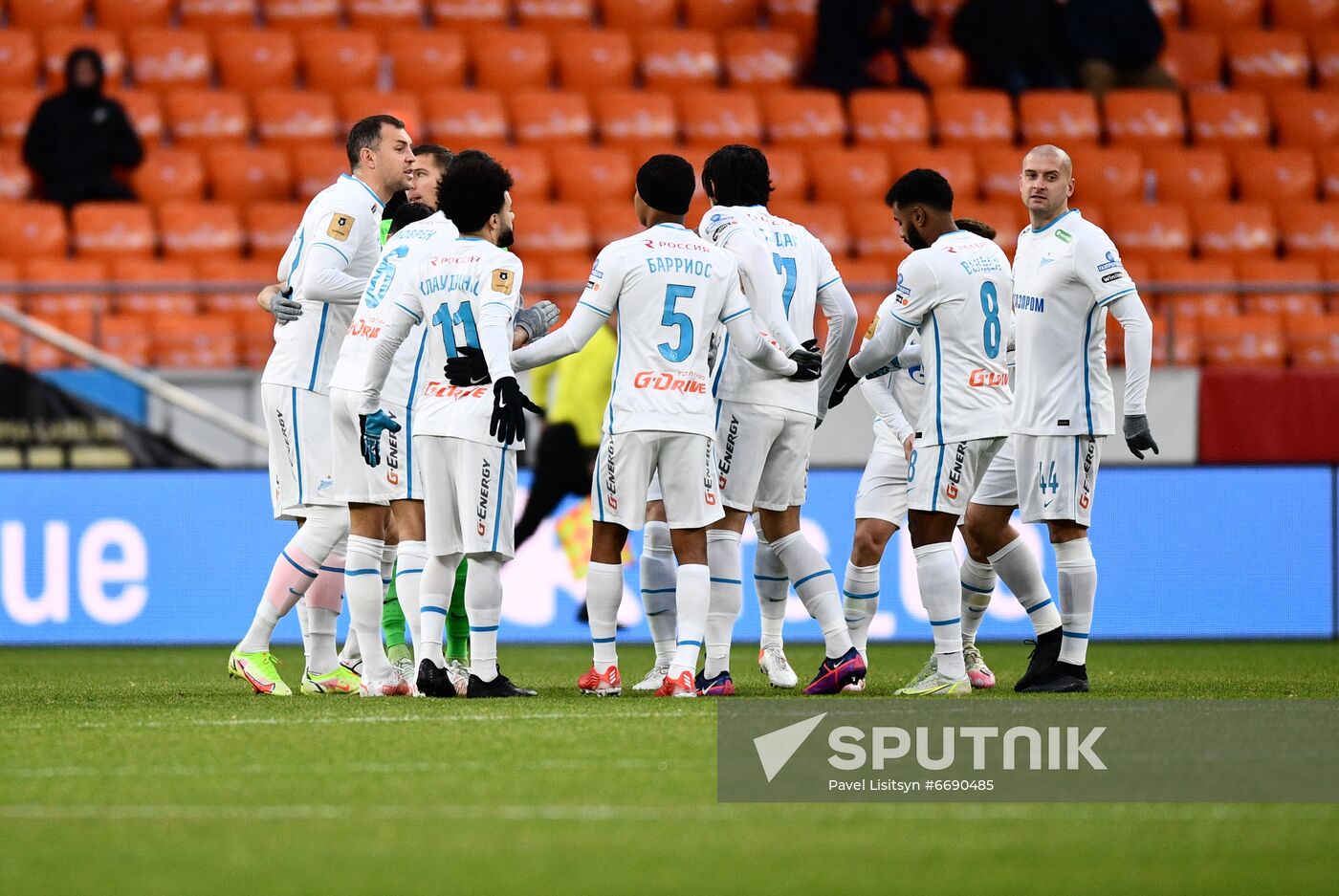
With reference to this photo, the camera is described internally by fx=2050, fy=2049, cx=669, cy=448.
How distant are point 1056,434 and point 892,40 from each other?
10513 millimetres

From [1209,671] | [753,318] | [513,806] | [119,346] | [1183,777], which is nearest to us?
[513,806]

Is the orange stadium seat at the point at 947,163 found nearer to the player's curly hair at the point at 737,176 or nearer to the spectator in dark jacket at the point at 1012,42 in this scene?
the spectator in dark jacket at the point at 1012,42

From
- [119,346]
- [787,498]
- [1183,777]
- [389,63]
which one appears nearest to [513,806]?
[1183,777]

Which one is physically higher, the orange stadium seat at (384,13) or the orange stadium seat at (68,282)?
the orange stadium seat at (384,13)

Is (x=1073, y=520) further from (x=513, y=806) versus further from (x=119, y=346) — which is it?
(x=119, y=346)

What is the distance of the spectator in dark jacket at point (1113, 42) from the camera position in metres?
18.0

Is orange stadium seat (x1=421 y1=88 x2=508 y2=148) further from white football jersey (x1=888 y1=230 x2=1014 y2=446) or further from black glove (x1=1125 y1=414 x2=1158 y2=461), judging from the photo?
black glove (x1=1125 y1=414 x2=1158 y2=461)

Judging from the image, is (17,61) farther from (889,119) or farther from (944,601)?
(944,601)

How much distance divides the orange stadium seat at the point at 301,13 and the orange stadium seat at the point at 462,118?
1.65 metres

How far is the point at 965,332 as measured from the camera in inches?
319

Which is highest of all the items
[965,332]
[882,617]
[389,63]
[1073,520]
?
[389,63]

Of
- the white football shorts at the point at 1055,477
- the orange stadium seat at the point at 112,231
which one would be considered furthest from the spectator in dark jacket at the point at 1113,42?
the white football shorts at the point at 1055,477

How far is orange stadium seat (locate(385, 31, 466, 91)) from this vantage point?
17.1 metres

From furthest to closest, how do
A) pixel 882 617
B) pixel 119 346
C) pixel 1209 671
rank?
pixel 119 346
pixel 882 617
pixel 1209 671
